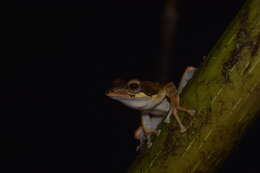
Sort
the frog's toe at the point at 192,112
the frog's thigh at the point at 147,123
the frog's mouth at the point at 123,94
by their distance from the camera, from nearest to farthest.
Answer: the frog's toe at the point at 192,112 < the frog's mouth at the point at 123,94 < the frog's thigh at the point at 147,123

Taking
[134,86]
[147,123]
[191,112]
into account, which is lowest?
[147,123]

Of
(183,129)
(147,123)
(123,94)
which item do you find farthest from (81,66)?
(183,129)

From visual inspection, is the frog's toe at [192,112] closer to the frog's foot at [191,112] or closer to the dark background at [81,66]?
the frog's foot at [191,112]

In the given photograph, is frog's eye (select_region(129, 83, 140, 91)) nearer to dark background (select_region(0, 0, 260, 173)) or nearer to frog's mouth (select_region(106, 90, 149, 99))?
frog's mouth (select_region(106, 90, 149, 99))

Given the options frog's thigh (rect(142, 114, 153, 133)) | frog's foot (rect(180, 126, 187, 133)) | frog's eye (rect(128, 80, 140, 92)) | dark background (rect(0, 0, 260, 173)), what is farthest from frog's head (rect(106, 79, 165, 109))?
dark background (rect(0, 0, 260, 173))

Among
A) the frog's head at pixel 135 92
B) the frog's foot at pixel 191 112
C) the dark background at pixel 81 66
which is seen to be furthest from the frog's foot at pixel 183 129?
the dark background at pixel 81 66

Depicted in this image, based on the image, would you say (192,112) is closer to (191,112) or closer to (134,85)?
(191,112)
